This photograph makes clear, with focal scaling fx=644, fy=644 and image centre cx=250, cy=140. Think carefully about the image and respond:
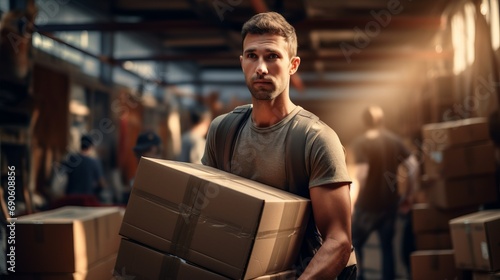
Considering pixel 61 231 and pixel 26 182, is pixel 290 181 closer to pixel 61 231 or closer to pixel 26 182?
pixel 61 231

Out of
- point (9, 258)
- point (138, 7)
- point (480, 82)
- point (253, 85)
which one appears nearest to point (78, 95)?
point (138, 7)

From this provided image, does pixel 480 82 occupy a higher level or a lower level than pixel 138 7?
lower

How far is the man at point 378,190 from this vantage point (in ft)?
19.5

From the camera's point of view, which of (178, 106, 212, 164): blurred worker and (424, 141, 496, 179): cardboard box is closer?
(424, 141, 496, 179): cardboard box

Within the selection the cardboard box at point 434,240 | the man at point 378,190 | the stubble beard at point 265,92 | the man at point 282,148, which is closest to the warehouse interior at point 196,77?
the cardboard box at point 434,240

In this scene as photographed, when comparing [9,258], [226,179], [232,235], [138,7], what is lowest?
[9,258]

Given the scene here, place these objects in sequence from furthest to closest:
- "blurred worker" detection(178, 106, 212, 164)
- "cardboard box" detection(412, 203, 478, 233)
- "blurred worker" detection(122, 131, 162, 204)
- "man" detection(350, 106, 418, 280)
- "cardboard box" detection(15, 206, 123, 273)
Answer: "blurred worker" detection(178, 106, 212, 164), "man" detection(350, 106, 418, 280), "cardboard box" detection(412, 203, 478, 233), "blurred worker" detection(122, 131, 162, 204), "cardboard box" detection(15, 206, 123, 273)

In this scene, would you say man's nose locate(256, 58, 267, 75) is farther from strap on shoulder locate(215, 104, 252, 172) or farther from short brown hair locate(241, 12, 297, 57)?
strap on shoulder locate(215, 104, 252, 172)

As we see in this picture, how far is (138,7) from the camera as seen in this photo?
11.0m

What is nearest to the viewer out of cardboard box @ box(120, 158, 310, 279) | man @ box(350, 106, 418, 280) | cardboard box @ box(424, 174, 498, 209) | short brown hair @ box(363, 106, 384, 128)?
cardboard box @ box(120, 158, 310, 279)

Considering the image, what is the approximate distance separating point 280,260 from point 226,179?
0.33 m

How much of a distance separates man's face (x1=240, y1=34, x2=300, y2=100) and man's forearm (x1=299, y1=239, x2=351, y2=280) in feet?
1.92

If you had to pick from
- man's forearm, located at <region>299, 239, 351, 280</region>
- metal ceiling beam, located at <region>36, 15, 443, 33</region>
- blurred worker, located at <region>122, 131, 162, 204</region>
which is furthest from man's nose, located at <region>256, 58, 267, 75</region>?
metal ceiling beam, located at <region>36, 15, 443, 33</region>

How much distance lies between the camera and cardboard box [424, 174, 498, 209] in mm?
5195
